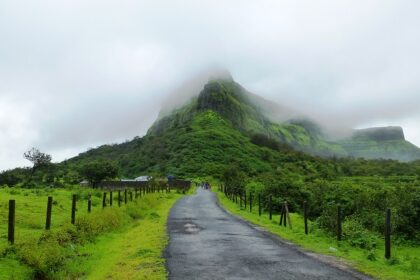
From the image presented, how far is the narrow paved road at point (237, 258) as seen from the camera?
13.1 meters

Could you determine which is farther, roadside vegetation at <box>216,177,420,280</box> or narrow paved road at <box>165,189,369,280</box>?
roadside vegetation at <box>216,177,420,280</box>

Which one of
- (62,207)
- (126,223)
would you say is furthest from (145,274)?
(62,207)

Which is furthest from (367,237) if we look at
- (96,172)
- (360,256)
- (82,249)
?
(96,172)

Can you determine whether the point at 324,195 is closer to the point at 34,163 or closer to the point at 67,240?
the point at 67,240

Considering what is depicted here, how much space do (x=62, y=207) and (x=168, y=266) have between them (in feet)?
62.8

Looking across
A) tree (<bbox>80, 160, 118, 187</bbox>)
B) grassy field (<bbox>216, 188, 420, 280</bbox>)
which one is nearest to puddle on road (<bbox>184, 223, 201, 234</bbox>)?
grassy field (<bbox>216, 188, 420, 280</bbox>)

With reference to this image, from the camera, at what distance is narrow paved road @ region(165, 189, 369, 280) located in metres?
13.1

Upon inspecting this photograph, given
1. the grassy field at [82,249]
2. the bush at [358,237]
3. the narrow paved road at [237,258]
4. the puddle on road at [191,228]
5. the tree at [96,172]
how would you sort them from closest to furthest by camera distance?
the narrow paved road at [237,258] < the grassy field at [82,249] < the bush at [358,237] < the puddle on road at [191,228] < the tree at [96,172]

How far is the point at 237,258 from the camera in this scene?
623 inches

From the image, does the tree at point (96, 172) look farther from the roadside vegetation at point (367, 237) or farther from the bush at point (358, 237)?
the bush at point (358, 237)

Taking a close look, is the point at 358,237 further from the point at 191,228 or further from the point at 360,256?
the point at 191,228

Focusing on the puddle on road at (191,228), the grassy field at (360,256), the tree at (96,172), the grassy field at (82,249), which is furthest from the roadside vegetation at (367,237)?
the tree at (96,172)

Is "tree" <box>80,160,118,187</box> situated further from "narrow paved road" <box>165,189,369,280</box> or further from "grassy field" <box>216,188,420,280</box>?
"narrow paved road" <box>165,189,369,280</box>

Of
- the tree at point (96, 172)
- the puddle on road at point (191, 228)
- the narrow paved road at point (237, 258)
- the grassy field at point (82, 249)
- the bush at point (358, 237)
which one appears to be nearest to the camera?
the narrow paved road at point (237, 258)
